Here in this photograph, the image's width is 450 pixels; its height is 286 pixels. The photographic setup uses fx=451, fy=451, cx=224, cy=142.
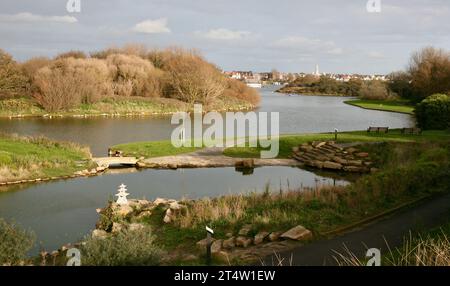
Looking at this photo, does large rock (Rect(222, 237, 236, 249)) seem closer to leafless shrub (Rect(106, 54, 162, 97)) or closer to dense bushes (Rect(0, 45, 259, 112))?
dense bushes (Rect(0, 45, 259, 112))

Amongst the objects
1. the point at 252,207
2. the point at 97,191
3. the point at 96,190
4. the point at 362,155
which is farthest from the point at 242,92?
the point at 252,207

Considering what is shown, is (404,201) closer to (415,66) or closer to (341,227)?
(341,227)

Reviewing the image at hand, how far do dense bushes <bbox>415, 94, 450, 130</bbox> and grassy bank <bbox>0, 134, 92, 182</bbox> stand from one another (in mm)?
26223

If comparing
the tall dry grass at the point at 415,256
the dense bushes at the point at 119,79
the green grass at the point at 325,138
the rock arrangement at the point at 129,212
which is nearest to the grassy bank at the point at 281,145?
the green grass at the point at 325,138

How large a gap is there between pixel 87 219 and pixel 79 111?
4374cm

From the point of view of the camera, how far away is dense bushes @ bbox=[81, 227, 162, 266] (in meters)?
7.50

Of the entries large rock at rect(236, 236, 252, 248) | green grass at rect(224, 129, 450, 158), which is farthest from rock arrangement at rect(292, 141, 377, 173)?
large rock at rect(236, 236, 252, 248)

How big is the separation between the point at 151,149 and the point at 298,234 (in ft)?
61.8

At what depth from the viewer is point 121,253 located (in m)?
7.57

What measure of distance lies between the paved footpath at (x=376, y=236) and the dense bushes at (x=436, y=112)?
80.4ft

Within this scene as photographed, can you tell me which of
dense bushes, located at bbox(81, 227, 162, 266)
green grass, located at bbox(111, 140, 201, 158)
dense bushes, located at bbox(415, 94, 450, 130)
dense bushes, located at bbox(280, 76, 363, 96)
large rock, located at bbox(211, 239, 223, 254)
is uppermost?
dense bushes, located at bbox(280, 76, 363, 96)

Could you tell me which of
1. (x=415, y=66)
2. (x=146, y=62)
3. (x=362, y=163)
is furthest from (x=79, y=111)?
(x=415, y=66)
